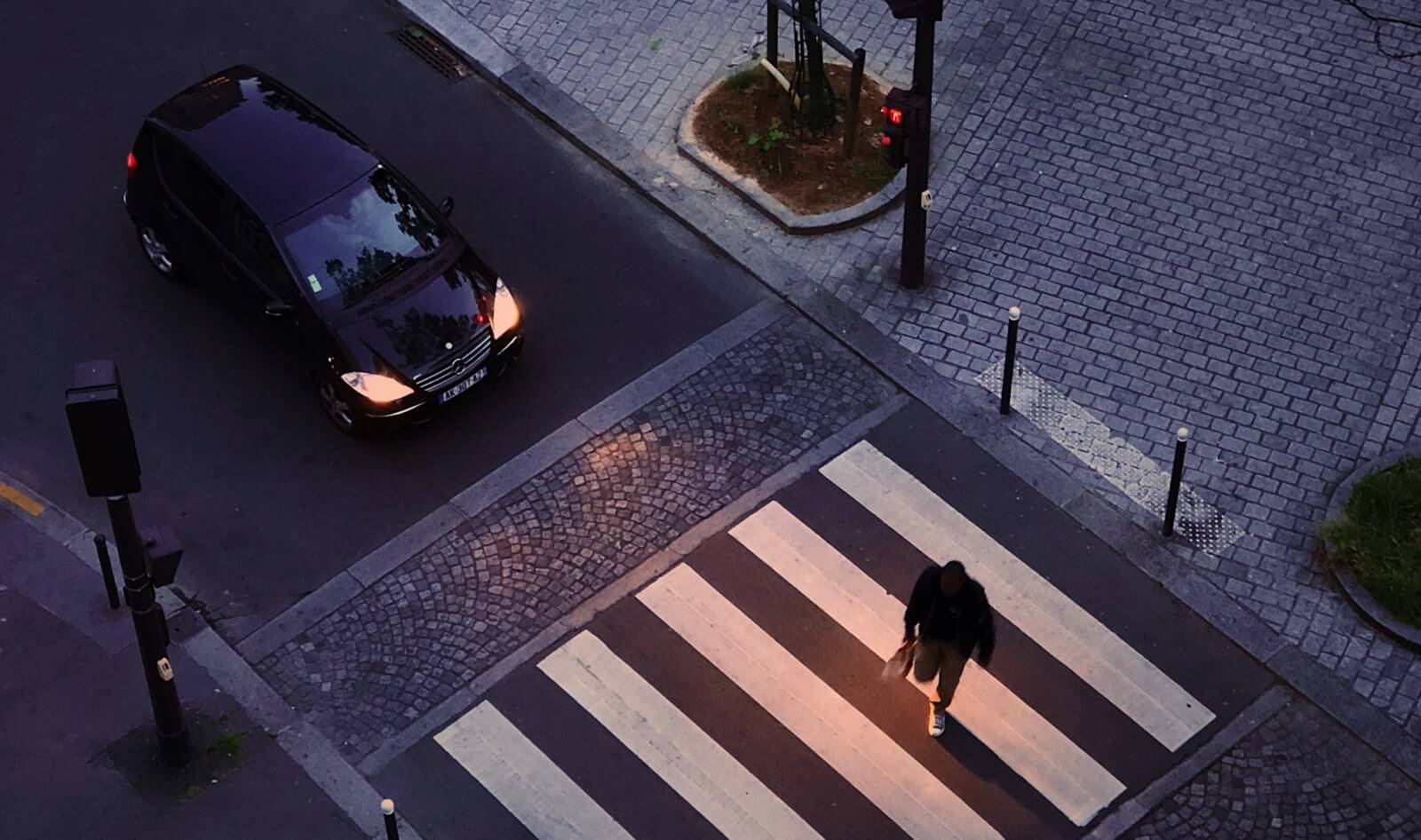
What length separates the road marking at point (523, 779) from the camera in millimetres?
11727

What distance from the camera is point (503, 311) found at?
47.1 ft

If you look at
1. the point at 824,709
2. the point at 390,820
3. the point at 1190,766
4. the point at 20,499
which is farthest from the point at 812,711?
the point at 20,499

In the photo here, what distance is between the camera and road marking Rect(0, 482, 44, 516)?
13711mm

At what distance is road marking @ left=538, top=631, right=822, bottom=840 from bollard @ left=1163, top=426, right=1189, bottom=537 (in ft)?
12.3

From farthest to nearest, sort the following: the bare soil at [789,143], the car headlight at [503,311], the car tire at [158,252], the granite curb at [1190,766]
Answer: the bare soil at [789,143] < the car tire at [158,252] < the car headlight at [503,311] < the granite curb at [1190,766]

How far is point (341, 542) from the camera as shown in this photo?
531 inches

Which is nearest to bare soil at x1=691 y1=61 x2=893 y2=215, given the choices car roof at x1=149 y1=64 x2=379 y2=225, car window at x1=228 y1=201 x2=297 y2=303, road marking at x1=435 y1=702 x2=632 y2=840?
car roof at x1=149 y1=64 x2=379 y2=225

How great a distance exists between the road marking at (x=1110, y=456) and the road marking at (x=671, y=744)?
3.91m

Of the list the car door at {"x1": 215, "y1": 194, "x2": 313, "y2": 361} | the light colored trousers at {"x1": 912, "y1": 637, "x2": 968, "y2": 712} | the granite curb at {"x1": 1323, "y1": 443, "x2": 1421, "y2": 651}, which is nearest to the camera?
the light colored trousers at {"x1": 912, "y1": 637, "x2": 968, "y2": 712}

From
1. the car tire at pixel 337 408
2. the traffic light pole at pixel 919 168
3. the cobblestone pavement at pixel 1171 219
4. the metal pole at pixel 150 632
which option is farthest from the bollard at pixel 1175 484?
the metal pole at pixel 150 632

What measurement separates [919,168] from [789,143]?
2.18 meters

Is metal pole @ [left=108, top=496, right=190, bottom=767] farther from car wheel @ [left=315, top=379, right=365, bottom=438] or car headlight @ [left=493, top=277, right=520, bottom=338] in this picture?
car headlight @ [left=493, top=277, right=520, bottom=338]

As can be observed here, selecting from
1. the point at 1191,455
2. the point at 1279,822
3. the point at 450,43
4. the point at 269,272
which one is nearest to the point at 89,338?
the point at 269,272

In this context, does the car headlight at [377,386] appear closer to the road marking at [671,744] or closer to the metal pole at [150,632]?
the road marking at [671,744]
